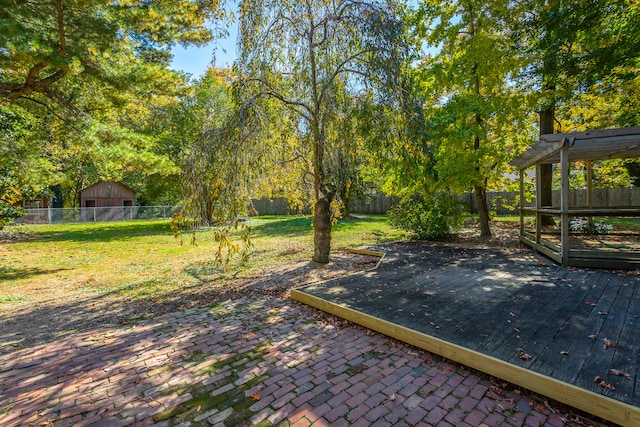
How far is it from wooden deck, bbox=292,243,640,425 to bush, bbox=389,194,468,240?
2870mm

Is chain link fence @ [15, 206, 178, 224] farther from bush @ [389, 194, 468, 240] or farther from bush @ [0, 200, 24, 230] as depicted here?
bush @ [389, 194, 468, 240]

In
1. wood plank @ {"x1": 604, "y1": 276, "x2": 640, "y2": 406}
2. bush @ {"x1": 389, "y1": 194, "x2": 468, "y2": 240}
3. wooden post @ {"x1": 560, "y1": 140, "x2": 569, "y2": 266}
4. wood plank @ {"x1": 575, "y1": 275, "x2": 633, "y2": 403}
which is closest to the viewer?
wood plank @ {"x1": 604, "y1": 276, "x2": 640, "y2": 406}

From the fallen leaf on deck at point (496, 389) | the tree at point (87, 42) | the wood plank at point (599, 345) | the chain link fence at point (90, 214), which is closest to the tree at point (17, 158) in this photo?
the tree at point (87, 42)

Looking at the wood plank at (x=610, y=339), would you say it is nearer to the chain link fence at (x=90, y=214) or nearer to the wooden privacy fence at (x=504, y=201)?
the wooden privacy fence at (x=504, y=201)

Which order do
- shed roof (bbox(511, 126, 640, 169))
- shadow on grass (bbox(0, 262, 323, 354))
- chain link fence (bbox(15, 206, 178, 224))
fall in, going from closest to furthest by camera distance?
shadow on grass (bbox(0, 262, 323, 354)), shed roof (bbox(511, 126, 640, 169)), chain link fence (bbox(15, 206, 178, 224))

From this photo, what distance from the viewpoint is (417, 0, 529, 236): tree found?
7566 mm

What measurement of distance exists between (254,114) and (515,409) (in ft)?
13.7

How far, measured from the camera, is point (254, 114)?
14.2ft

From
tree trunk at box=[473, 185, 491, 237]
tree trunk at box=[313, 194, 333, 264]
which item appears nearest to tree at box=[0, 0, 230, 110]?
tree trunk at box=[313, 194, 333, 264]

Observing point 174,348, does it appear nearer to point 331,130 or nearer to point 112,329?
point 112,329

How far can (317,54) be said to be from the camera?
16.4 feet

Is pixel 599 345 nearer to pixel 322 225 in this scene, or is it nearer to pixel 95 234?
pixel 322 225

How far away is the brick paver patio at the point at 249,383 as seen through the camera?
197 centimetres

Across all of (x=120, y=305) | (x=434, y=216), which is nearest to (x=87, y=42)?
(x=120, y=305)
